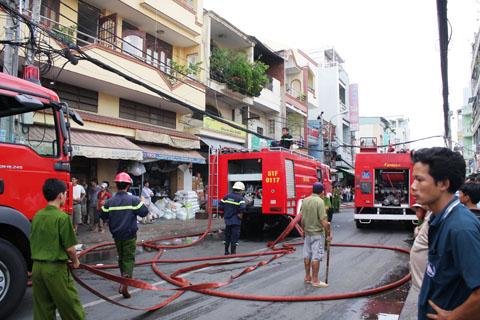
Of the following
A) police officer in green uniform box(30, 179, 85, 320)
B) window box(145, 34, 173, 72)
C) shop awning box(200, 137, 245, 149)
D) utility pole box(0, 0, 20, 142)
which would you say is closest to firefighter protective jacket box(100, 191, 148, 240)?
police officer in green uniform box(30, 179, 85, 320)

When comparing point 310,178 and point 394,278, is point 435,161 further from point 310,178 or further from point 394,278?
point 310,178

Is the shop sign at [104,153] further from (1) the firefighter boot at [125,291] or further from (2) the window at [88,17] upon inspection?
(1) the firefighter boot at [125,291]

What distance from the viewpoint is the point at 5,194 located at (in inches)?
172

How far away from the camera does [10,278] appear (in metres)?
4.25

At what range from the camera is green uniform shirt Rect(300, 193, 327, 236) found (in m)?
5.91

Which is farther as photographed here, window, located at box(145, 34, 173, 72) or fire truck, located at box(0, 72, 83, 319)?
window, located at box(145, 34, 173, 72)

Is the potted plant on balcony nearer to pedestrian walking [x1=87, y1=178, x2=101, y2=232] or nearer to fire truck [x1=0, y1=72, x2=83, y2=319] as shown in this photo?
pedestrian walking [x1=87, y1=178, x2=101, y2=232]

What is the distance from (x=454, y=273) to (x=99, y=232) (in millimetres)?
10990

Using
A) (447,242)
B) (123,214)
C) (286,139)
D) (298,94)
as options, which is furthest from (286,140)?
(298,94)

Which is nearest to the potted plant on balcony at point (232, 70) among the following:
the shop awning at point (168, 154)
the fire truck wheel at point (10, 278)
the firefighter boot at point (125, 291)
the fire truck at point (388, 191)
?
the shop awning at point (168, 154)

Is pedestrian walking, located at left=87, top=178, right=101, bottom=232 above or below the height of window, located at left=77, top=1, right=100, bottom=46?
below

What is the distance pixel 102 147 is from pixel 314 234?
846 cm

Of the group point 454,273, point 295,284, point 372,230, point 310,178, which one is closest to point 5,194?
point 295,284

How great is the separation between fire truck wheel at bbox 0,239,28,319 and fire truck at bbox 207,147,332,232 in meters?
6.90
